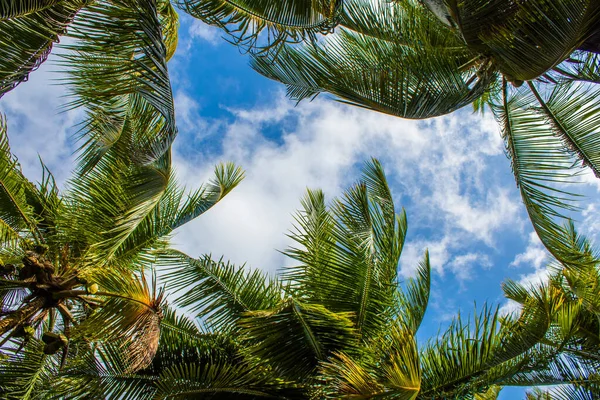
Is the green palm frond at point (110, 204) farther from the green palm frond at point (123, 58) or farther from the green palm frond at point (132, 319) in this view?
the green palm frond at point (123, 58)

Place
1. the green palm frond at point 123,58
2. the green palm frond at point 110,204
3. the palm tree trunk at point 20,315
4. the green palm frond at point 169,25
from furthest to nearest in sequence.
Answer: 1. the green palm frond at point 169,25
2. the palm tree trunk at point 20,315
3. the green palm frond at point 110,204
4. the green palm frond at point 123,58

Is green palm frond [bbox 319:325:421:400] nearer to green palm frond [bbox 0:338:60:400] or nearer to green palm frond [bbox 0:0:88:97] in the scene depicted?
green palm frond [bbox 0:0:88:97]

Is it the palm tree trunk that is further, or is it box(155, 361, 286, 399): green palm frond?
the palm tree trunk

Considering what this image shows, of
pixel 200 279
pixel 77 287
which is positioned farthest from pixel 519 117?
pixel 77 287

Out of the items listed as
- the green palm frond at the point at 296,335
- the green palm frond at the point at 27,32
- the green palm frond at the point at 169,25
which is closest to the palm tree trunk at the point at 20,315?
the green palm frond at the point at 296,335

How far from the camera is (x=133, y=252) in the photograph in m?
5.89

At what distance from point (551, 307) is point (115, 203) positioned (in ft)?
14.0

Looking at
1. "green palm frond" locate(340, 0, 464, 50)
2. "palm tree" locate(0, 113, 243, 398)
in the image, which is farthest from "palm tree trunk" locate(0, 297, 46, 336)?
"green palm frond" locate(340, 0, 464, 50)

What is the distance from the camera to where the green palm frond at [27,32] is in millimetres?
3473

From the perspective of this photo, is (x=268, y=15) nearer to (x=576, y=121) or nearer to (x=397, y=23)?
(x=397, y=23)

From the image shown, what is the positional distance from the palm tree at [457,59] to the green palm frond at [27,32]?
4.55ft

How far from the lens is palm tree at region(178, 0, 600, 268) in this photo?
3.88 m

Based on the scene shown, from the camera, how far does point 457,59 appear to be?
5.61 metres

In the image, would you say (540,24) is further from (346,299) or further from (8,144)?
(8,144)
